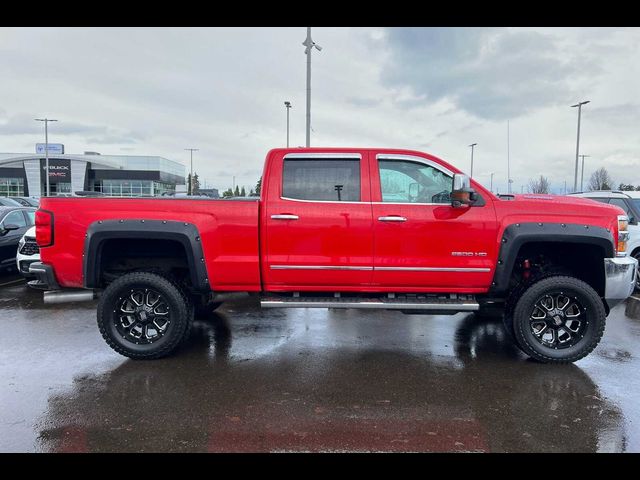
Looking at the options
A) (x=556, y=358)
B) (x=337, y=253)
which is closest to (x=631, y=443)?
(x=556, y=358)

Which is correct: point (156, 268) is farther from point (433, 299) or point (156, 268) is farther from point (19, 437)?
point (433, 299)

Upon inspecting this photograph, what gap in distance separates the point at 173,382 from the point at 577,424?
3.39 meters

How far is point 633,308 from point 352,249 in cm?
542

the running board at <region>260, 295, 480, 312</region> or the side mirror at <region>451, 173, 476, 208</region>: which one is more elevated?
the side mirror at <region>451, 173, 476, 208</region>

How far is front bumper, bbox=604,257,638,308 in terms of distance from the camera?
441cm

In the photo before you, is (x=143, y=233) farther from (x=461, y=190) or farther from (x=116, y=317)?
(x=461, y=190)

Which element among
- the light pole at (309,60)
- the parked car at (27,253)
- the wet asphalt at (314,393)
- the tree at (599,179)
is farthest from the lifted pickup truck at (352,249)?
the tree at (599,179)

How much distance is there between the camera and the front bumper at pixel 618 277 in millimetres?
4413

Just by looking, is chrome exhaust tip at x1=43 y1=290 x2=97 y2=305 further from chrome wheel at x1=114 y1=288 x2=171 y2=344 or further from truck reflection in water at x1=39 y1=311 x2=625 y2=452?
truck reflection in water at x1=39 y1=311 x2=625 y2=452

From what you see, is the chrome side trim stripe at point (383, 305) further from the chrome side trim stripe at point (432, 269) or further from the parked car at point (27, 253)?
the parked car at point (27, 253)

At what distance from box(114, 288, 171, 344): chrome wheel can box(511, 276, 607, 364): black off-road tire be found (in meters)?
3.67

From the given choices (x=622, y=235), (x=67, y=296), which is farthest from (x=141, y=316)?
(x=622, y=235)

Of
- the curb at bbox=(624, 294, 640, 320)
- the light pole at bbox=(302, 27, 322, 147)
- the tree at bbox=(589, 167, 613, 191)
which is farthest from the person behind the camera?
the tree at bbox=(589, 167, 613, 191)

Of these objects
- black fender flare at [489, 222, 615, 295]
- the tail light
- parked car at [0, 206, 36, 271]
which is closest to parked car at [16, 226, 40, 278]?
parked car at [0, 206, 36, 271]
